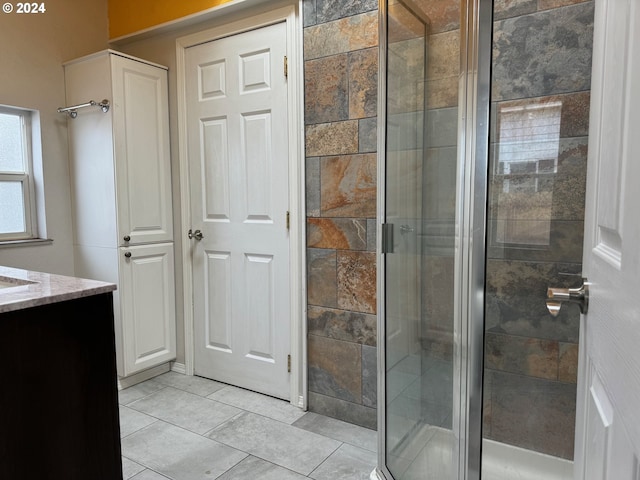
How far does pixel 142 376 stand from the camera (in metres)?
2.74

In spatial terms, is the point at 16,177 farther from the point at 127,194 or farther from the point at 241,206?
the point at 241,206

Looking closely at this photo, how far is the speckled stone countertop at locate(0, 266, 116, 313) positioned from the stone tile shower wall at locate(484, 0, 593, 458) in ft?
4.79

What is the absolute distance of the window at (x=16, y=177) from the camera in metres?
2.56

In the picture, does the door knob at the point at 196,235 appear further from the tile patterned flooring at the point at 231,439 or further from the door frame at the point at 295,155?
the tile patterned flooring at the point at 231,439

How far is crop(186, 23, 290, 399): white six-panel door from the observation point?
2371 mm

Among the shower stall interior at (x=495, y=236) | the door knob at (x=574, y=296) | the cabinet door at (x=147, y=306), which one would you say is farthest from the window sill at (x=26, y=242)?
the door knob at (x=574, y=296)

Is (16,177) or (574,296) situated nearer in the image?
(574,296)

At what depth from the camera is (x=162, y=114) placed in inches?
107

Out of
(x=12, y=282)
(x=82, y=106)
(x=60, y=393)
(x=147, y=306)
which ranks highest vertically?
(x=82, y=106)

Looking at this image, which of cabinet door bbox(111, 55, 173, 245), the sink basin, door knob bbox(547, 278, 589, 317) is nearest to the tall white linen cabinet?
cabinet door bbox(111, 55, 173, 245)

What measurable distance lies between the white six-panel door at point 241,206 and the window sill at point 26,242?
0.93 m

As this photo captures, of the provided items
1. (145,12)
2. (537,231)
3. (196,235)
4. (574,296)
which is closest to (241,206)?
(196,235)

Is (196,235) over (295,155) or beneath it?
beneath

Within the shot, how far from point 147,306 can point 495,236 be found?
2.14 metres
